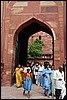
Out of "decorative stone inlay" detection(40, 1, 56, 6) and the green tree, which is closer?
"decorative stone inlay" detection(40, 1, 56, 6)

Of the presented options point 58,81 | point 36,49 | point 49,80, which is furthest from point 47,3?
point 36,49

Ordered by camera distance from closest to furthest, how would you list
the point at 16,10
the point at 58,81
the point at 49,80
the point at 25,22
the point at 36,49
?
1. the point at 58,81
2. the point at 49,80
3. the point at 25,22
4. the point at 16,10
5. the point at 36,49

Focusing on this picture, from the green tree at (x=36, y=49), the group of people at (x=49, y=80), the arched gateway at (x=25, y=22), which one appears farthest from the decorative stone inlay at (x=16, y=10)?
the green tree at (x=36, y=49)

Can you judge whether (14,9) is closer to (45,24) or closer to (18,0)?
(18,0)

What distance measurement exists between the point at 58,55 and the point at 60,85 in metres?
4.53

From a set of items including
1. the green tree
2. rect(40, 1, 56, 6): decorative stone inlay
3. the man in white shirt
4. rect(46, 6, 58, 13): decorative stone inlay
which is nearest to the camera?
the man in white shirt

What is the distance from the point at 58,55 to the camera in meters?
12.2

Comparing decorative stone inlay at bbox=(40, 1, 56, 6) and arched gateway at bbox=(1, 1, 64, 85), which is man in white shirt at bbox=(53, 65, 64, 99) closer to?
arched gateway at bbox=(1, 1, 64, 85)

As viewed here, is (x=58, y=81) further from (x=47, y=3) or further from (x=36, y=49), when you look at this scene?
(x=36, y=49)

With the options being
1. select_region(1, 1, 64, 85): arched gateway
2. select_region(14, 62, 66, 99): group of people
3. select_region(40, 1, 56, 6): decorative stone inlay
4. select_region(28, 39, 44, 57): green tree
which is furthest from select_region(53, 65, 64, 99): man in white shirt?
select_region(28, 39, 44, 57): green tree

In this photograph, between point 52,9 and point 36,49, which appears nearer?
point 52,9

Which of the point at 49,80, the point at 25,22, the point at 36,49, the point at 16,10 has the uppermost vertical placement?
the point at 16,10

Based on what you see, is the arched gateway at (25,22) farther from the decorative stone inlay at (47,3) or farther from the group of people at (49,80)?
the group of people at (49,80)

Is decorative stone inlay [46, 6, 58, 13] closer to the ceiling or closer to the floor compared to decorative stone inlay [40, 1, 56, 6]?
closer to the floor
